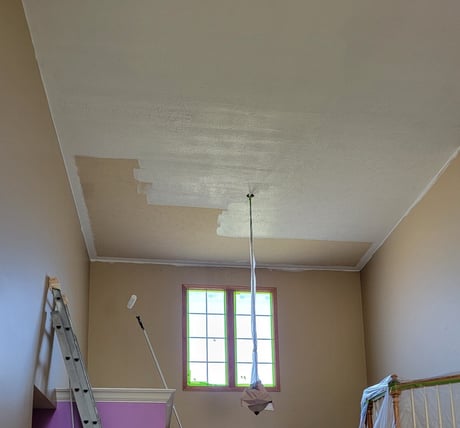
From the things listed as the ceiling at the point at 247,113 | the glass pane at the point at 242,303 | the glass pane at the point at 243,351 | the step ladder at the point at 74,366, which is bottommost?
the step ladder at the point at 74,366

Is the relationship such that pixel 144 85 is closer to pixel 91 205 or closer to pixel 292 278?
pixel 91 205

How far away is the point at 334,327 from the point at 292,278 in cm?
80

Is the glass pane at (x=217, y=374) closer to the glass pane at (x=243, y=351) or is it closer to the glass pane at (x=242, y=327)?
the glass pane at (x=243, y=351)

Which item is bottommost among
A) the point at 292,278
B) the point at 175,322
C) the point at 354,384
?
the point at 354,384

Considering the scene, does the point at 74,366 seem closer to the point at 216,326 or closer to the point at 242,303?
the point at 216,326

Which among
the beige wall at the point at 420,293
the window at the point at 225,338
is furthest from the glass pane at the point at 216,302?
the beige wall at the point at 420,293

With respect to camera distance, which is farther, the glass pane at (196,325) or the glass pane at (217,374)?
the glass pane at (196,325)

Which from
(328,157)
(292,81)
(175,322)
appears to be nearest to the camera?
(292,81)

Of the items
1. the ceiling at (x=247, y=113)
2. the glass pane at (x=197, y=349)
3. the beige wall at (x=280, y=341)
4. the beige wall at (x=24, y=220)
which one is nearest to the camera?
the beige wall at (x=24, y=220)

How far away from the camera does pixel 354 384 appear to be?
8836 millimetres

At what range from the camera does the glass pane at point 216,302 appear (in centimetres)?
888

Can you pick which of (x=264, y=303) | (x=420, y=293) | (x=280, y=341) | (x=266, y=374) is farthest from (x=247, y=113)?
(x=266, y=374)

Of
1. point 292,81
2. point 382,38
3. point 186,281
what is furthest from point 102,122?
point 186,281

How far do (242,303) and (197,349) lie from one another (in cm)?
80
